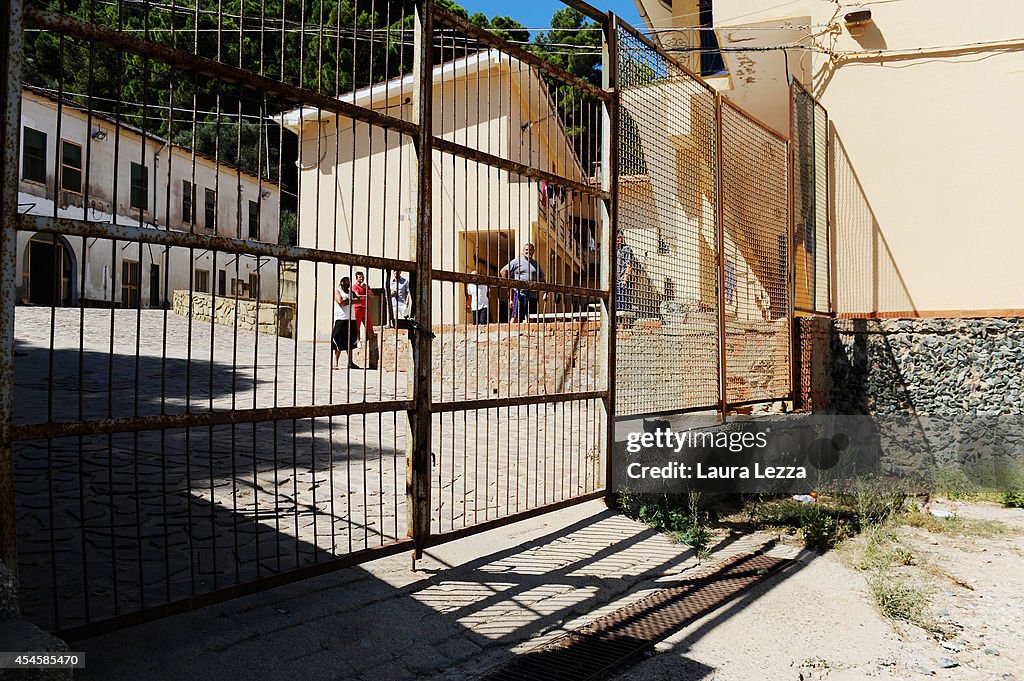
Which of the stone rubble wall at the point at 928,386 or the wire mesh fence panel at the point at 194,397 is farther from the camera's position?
the stone rubble wall at the point at 928,386

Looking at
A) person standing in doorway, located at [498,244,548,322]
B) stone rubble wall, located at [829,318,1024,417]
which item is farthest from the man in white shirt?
stone rubble wall, located at [829,318,1024,417]

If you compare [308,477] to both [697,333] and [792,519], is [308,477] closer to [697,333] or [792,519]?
[697,333]

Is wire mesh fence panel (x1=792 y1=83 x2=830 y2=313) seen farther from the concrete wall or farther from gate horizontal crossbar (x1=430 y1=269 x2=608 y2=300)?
gate horizontal crossbar (x1=430 y1=269 x2=608 y2=300)

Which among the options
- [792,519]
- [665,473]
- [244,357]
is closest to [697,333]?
[665,473]

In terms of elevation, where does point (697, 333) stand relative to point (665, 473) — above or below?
above

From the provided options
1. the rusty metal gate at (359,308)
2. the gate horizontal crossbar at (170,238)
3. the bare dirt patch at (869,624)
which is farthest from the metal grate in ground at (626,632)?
the gate horizontal crossbar at (170,238)

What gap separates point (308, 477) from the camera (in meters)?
5.75

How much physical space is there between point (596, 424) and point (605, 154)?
2118 millimetres

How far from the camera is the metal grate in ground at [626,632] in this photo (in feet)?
10.8

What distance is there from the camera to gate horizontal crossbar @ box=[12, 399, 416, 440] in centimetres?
262

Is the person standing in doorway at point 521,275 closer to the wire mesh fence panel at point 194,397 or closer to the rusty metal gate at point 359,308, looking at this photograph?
→ the rusty metal gate at point 359,308

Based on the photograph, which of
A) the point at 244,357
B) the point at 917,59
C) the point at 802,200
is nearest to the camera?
the point at 802,200

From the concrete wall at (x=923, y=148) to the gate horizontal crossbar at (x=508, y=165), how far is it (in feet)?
17.8

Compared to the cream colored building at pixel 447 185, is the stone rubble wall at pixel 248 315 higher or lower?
lower
